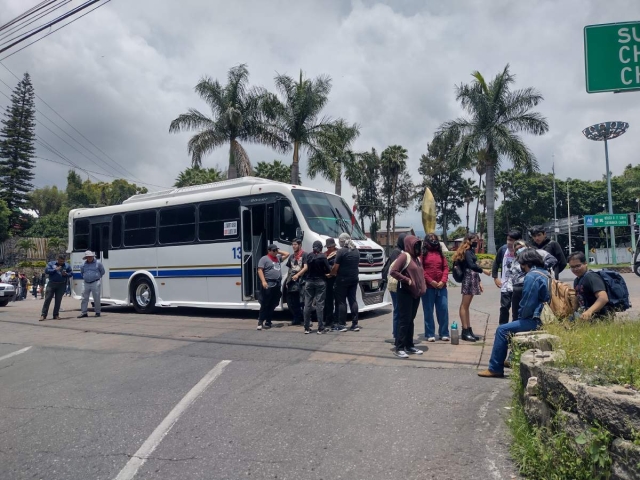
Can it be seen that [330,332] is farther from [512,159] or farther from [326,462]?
[512,159]

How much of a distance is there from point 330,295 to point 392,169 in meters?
42.9

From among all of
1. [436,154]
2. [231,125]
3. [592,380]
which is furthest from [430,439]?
[436,154]

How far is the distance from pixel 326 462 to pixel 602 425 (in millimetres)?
1932

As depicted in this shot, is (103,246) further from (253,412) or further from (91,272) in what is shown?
(253,412)

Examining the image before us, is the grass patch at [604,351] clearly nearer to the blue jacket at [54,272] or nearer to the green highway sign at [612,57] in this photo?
the green highway sign at [612,57]

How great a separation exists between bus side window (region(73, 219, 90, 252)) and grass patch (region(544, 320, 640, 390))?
13334mm

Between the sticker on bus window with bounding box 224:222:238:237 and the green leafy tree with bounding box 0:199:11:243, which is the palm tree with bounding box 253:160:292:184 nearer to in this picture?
the green leafy tree with bounding box 0:199:11:243

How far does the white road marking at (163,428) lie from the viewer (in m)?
4.01

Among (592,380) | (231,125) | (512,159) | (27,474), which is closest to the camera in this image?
(592,380)

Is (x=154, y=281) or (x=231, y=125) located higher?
(x=231, y=125)

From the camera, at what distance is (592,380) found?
3.54 m

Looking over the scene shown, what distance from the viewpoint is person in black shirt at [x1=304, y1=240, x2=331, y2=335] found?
30.7ft

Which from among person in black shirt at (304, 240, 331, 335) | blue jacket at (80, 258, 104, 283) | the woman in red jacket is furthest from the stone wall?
blue jacket at (80, 258, 104, 283)

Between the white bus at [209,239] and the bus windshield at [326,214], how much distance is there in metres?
0.03
